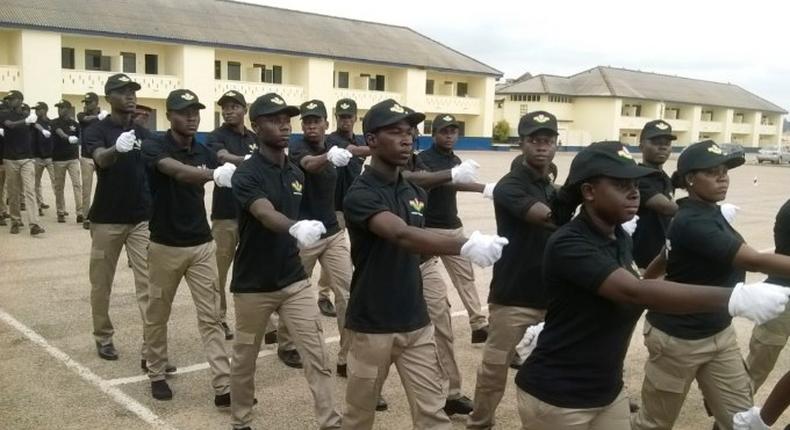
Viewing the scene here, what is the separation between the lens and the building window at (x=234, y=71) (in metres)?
45.8

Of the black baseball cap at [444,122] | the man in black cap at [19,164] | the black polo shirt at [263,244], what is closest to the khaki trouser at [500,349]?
the black polo shirt at [263,244]

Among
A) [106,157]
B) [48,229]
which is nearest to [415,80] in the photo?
[48,229]

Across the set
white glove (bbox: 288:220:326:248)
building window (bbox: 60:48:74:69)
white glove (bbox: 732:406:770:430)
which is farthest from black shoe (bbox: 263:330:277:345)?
building window (bbox: 60:48:74:69)

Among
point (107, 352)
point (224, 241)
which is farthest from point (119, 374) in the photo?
point (224, 241)

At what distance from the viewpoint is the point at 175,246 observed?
5883 mm

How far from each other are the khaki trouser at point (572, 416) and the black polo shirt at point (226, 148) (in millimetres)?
4961

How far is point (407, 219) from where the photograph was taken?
4137 mm

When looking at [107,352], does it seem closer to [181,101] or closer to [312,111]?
[181,101]

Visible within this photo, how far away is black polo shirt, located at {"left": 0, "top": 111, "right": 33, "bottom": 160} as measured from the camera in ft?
43.5

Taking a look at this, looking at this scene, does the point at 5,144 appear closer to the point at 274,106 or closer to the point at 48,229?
the point at 48,229

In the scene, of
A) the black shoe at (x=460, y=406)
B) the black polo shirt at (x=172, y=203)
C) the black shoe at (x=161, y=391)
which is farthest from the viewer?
the black polo shirt at (x=172, y=203)

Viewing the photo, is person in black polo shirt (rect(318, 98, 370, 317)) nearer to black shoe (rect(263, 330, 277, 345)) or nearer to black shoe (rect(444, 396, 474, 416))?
black shoe (rect(263, 330, 277, 345))

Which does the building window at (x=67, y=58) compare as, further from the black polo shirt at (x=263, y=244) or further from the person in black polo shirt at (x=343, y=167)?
the black polo shirt at (x=263, y=244)

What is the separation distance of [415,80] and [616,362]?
1986 inches
